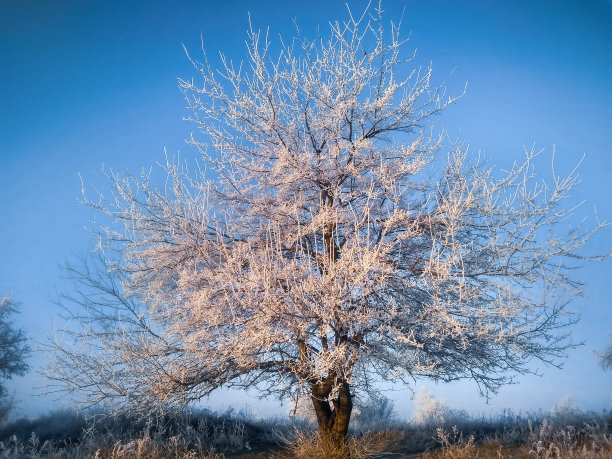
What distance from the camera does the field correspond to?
901 cm

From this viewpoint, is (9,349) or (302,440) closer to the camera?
(302,440)

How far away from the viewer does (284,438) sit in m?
10.3

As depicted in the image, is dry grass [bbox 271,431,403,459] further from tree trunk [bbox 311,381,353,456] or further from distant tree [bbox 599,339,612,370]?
distant tree [bbox 599,339,612,370]

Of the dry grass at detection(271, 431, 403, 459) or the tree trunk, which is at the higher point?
the tree trunk

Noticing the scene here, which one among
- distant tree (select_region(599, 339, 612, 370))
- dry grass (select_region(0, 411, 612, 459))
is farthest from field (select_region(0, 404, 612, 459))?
distant tree (select_region(599, 339, 612, 370))

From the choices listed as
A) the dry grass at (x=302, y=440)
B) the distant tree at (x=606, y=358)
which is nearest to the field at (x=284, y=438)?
the dry grass at (x=302, y=440)

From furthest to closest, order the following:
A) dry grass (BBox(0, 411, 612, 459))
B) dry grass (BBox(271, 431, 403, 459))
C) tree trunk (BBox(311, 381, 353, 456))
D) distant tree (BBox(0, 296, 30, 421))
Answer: distant tree (BBox(0, 296, 30, 421)) < tree trunk (BBox(311, 381, 353, 456)) < dry grass (BBox(271, 431, 403, 459)) < dry grass (BBox(0, 411, 612, 459))

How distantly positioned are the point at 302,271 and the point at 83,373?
15.6 ft

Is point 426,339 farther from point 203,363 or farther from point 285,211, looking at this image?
point 203,363

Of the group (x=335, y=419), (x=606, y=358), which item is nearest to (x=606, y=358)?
(x=606, y=358)

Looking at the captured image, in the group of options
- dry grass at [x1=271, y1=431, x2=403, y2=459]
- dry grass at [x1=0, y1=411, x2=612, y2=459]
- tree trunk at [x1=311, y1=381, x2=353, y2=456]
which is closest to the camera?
dry grass at [x1=0, y1=411, x2=612, y2=459]

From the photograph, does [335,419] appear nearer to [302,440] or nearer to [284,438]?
[302,440]

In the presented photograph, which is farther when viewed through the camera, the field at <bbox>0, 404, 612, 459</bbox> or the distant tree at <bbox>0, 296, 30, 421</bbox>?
the distant tree at <bbox>0, 296, 30, 421</bbox>

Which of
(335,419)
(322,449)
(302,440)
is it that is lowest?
(322,449)
